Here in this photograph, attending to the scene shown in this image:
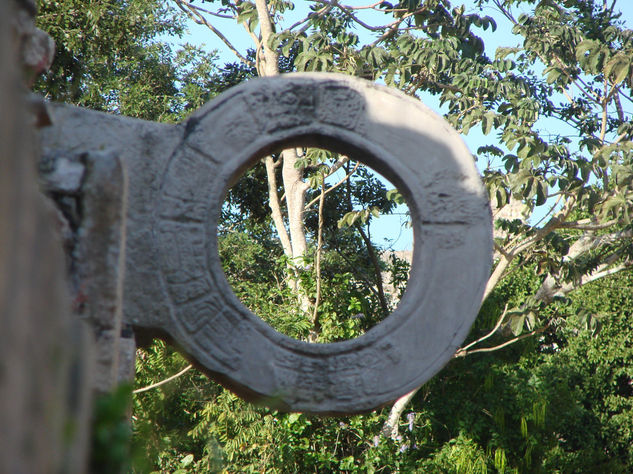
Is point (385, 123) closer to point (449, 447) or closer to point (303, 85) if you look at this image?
point (303, 85)

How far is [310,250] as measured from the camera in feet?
27.5

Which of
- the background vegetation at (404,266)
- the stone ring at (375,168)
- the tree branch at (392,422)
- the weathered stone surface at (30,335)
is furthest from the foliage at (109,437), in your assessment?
the tree branch at (392,422)

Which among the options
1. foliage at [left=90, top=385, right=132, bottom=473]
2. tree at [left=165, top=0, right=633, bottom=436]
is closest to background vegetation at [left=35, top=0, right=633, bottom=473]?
tree at [left=165, top=0, right=633, bottom=436]

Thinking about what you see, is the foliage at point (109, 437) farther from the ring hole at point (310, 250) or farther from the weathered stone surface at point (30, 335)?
the ring hole at point (310, 250)

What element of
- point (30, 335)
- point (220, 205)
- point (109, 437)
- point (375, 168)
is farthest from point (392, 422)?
point (30, 335)

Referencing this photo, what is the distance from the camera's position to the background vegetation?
666cm

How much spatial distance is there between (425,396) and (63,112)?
6917 mm

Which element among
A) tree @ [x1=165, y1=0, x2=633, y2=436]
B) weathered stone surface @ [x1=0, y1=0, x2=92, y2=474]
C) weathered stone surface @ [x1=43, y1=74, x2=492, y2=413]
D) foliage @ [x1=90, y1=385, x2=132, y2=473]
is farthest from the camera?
tree @ [x1=165, y1=0, x2=633, y2=436]

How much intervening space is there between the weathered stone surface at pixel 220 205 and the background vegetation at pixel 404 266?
238 cm

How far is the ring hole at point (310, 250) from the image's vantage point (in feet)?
25.3

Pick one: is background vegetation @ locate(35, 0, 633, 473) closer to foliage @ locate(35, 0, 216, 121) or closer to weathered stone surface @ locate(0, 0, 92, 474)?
foliage @ locate(35, 0, 216, 121)

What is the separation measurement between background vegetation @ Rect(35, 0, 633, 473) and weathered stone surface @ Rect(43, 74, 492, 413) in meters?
2.38

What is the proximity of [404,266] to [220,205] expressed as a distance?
650 cm

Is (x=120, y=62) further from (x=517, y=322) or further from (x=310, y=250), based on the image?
(x=517, y=322)
